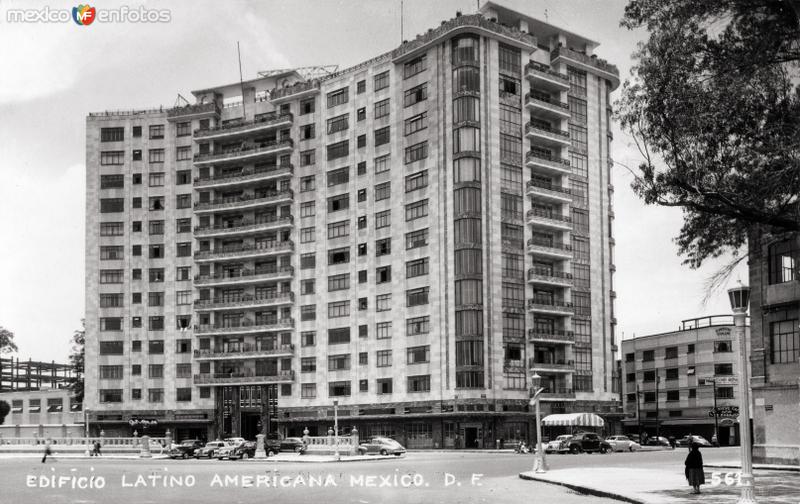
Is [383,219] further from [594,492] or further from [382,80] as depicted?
[594,492]

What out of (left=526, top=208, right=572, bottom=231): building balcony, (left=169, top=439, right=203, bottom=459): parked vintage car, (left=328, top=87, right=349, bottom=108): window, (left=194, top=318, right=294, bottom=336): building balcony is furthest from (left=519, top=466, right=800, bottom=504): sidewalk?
(left=328, top=87, right=349, bottom=108): window

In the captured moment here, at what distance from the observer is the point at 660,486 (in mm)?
27047

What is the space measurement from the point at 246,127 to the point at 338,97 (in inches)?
425

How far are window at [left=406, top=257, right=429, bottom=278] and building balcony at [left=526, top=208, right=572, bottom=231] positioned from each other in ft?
33.3

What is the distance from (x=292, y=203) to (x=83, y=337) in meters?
33.4

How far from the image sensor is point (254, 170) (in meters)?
96.8

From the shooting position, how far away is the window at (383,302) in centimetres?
8544

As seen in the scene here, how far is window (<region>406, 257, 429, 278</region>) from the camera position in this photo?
8275 cm

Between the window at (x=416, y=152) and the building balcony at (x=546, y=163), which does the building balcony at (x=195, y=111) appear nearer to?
the window at (x=416, y=152)

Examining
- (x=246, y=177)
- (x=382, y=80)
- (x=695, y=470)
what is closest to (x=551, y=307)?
(x=382, y=80)

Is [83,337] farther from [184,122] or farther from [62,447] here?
[62,447]

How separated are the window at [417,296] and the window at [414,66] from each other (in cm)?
1966

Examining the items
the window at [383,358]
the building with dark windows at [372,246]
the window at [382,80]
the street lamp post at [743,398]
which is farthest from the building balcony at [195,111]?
the street lamp post at [743,398]

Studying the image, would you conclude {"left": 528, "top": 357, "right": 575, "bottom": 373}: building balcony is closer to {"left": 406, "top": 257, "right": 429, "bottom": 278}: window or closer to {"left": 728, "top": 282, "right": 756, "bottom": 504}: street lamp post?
{"left": 406, "top": 257, "right": 429, "bottom": 278}: window
